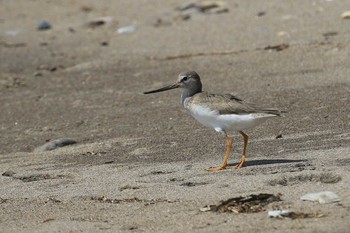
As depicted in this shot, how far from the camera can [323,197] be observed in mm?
5500

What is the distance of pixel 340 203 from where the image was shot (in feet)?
17.9

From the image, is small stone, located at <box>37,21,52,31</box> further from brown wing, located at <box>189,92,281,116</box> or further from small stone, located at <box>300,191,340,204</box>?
small stone, located at <box>300,191,340,204</box>

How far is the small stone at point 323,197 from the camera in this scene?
18.0ft

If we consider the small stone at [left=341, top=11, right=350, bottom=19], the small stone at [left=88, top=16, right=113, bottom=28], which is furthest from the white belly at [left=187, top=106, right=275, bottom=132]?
the small stone at [left=88, top=16, right=113, bottom=28]

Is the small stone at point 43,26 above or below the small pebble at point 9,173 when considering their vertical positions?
below

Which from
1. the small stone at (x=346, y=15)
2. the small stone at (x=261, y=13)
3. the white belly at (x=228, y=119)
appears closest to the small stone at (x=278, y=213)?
the white belly at (x=228, y=119)

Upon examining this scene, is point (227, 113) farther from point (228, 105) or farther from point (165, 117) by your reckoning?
point (165, 117)

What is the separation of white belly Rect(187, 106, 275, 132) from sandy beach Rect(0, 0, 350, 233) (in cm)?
30

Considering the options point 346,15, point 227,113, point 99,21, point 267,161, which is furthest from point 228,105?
point 99,21

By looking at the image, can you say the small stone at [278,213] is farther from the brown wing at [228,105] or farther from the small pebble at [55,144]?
the small pebble at [55,144]

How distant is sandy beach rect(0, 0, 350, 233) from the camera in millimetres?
5762

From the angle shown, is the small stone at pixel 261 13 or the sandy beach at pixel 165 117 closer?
the sandy beach at pixel 165 117

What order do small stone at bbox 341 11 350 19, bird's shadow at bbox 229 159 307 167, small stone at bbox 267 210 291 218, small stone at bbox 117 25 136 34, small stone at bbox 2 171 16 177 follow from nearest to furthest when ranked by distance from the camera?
small stone at bbox 267 210 291 218
bird's shadow at bbox 229 159 307 167
small stone at bbox 2 171 16 177
small stone at bbox 341 11 350 19
small stone at bbox 117 25 136 34

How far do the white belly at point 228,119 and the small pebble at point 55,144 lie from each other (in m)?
1.65
